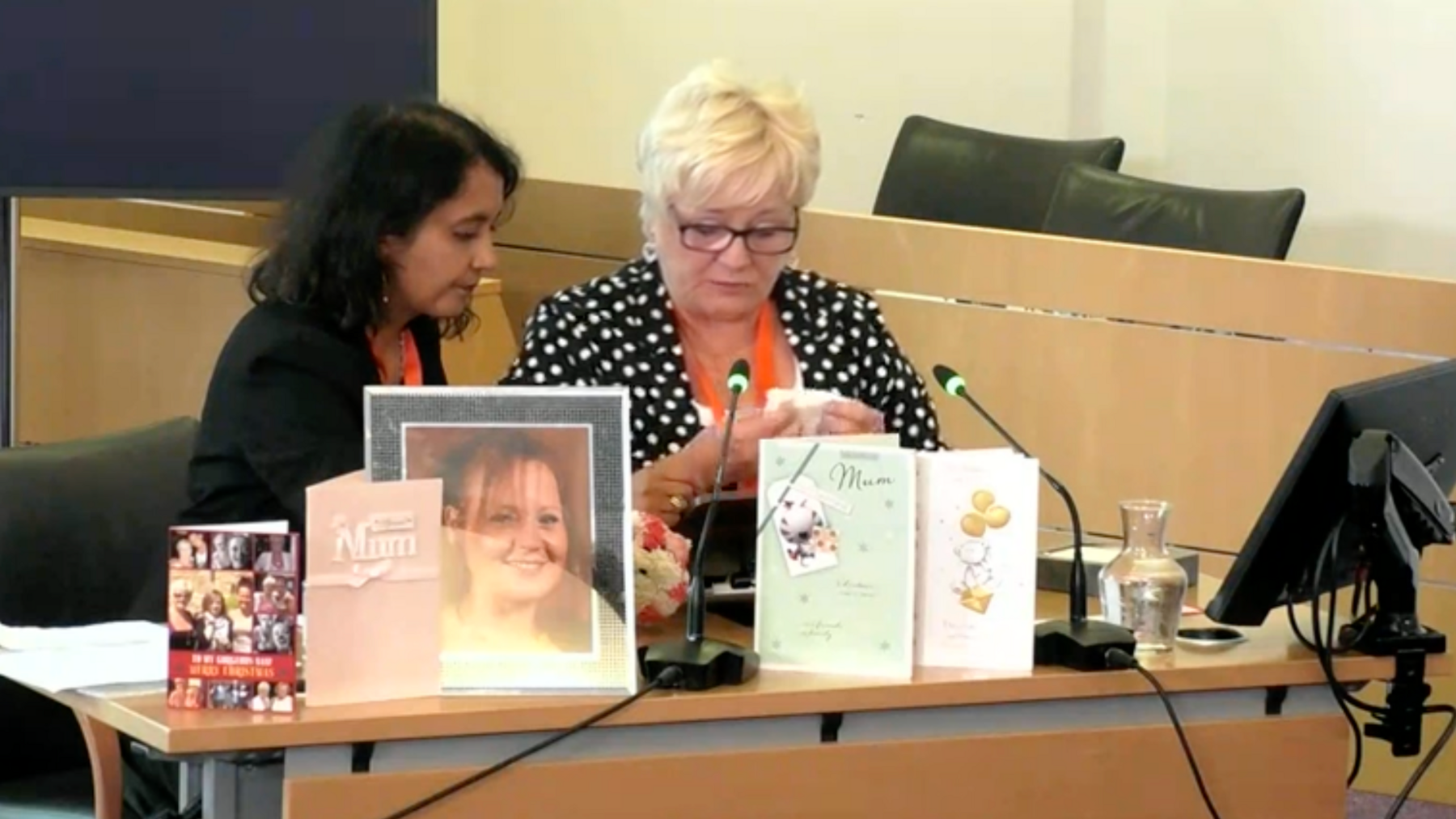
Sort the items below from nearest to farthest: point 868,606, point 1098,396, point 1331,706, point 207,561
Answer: point 207,561 → point 868,606 → point 1331,706 → point 1098,396

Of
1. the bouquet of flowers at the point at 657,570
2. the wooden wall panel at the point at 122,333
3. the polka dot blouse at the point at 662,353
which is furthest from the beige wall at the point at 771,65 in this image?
the bouquet of flowers at the point at 657,570

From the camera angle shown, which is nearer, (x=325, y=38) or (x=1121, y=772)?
(x=1121, y=772)

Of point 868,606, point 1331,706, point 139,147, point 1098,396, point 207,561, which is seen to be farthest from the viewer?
point 1098,396

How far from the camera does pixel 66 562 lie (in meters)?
2.64

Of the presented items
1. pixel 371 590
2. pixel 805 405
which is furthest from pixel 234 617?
pixel 805 405

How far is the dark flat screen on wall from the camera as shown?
11.3 feet

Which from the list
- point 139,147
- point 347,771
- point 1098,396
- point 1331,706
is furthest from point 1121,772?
point 139,147

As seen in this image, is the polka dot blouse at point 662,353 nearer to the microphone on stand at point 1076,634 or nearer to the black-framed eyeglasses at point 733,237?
the black-framed eyeglasses at point 733,237

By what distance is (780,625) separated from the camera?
2164 millimetres

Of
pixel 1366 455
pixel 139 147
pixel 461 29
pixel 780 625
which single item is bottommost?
pixel 780 625

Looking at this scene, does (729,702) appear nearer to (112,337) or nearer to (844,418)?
(844,418)

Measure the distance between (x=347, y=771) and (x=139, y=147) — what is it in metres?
1.88

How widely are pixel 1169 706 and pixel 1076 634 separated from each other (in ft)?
0.41

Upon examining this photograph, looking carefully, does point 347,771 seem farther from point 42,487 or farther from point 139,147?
point 139,147
